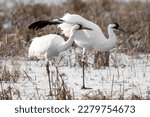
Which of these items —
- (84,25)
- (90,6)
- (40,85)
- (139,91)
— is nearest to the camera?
(139,91)

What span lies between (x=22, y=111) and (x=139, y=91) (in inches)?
70.8

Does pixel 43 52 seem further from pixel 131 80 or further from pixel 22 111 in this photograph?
pixel 22 111

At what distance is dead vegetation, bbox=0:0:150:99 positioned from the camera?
28.2 feet

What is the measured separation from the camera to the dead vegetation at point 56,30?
8595 millimetres

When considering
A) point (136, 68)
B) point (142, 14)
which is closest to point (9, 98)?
point (136, 68)

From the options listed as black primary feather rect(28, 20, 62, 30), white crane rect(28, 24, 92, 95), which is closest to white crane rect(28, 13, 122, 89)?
black primary feather rect(28, 20, 62, 30)

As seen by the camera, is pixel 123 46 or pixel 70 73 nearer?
pixel 70 73

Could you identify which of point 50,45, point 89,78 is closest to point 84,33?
point 89,78

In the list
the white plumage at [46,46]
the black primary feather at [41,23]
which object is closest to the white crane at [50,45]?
the white plumage at [46,46]

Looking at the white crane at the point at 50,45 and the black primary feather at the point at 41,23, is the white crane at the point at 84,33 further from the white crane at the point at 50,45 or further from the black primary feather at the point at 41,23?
the white crane at the point at 50,45

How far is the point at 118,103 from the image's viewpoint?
6312 millimetres

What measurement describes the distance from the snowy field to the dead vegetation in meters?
0.12

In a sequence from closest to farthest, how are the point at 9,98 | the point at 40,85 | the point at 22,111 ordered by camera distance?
1. the point at 22,111
2. the point at 9,98
3. the point at 40,85

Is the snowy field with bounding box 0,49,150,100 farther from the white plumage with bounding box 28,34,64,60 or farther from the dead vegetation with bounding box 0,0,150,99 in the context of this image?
the white plumage with bounding box 28,34,64,60
